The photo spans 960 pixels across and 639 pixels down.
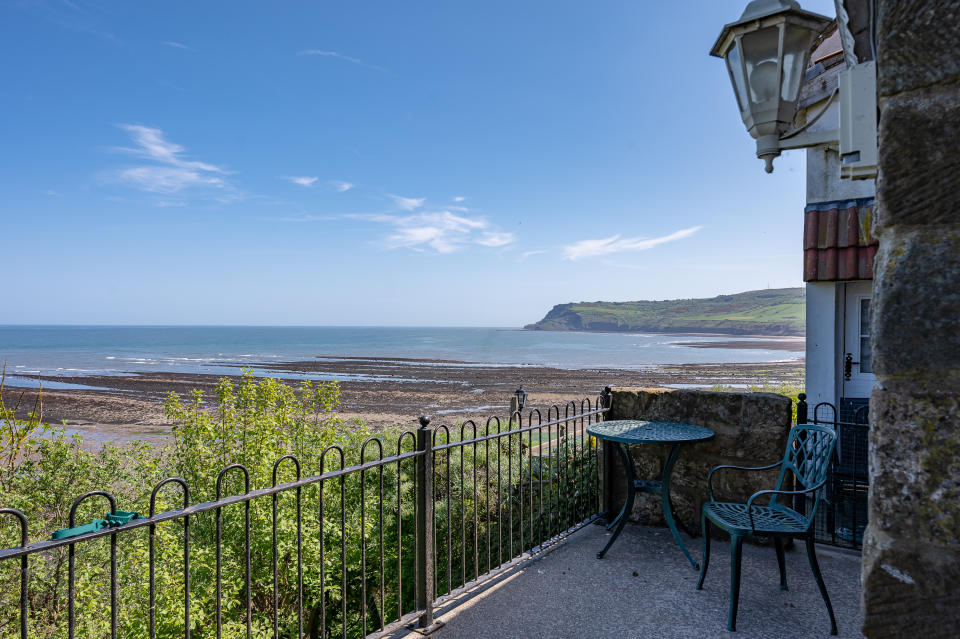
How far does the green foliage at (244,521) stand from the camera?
3998mm

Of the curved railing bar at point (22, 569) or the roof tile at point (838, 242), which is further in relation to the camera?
the roof tile at point (838, 242)

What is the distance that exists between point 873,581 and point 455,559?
5.03 meters

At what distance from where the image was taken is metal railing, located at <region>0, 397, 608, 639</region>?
326 cm

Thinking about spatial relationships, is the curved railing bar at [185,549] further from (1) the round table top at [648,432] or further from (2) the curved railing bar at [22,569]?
(1) the round table top at [648,432]

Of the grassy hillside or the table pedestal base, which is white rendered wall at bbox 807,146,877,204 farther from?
the grassy hillside

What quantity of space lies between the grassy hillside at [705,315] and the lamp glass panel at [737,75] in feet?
415

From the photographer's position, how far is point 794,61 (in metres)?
2.97

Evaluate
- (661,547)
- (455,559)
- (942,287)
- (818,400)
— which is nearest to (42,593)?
(455,559)

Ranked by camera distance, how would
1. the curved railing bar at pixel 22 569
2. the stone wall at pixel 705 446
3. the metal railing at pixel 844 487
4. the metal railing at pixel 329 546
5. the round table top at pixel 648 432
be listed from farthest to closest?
the metal railing at pixel 844 487, the stone wall at pixel 705 446, the round table top at pixel 648 432, the metal railing at pixel 329 546, the curved railing bar at pixel 22 569

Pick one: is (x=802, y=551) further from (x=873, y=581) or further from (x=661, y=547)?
(x=873, y=581)

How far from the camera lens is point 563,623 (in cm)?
342

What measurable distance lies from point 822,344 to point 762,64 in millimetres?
4580

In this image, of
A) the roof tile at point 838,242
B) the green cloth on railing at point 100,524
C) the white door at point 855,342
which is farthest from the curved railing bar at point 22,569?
the white door at point 855,342

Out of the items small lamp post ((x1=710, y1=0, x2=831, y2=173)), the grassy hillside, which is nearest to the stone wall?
small lamp post ((x1=710, y1=0, x2=831, y2=173))
